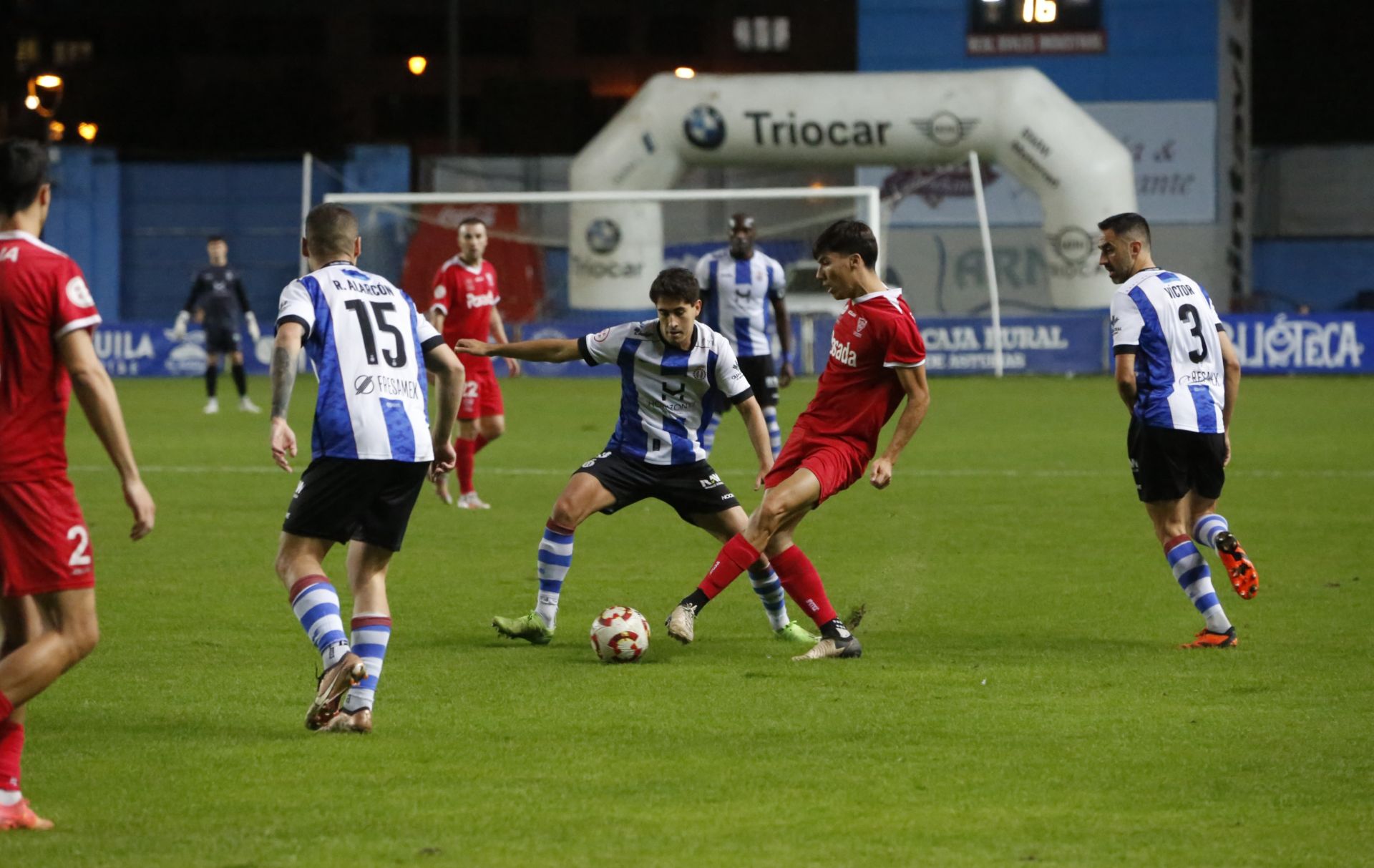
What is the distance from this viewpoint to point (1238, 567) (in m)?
7.59

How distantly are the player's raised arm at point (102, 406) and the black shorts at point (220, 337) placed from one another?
759 inches

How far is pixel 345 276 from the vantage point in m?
6.05

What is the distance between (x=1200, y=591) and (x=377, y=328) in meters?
3.92

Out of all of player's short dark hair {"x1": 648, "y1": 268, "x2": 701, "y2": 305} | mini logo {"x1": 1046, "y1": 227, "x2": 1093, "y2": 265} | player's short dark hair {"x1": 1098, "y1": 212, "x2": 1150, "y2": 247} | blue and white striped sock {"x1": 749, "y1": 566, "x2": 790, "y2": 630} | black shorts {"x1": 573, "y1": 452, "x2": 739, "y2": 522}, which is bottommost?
blue and white striped sock {"x1": 749, "y1": 566, "x2": 790, "y2": 630}

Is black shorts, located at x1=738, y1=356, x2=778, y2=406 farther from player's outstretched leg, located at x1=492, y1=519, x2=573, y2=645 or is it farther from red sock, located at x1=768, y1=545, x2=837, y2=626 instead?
red sock, located at x1=768, y1=545, x2=837, y2=626

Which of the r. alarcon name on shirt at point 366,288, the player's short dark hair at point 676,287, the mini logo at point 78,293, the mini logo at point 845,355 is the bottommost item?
the mini logo at point 845,355

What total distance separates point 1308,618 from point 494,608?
156 inches

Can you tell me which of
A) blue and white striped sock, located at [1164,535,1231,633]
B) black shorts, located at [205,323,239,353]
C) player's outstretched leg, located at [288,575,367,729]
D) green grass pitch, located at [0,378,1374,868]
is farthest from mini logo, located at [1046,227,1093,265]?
player's outstretched leg, located at [288,575,367,729]

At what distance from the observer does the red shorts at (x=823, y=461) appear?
24.3ft

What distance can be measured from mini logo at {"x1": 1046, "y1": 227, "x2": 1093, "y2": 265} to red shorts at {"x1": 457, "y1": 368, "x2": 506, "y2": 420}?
1770cm

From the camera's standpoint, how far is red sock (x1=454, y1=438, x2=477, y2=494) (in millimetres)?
13281

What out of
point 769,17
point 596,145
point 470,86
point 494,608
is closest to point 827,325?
point 596,145

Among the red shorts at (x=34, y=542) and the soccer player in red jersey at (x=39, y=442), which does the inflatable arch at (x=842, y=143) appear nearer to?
the soccer player in red jersey at (x=39, y=442)

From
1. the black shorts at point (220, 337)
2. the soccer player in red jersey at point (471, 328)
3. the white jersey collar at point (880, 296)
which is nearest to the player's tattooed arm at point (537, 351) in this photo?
the white jersey collar at point (880, 296)
